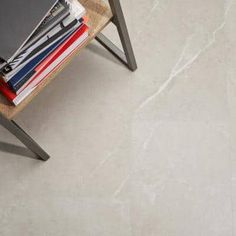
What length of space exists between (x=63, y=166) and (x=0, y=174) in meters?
0.19

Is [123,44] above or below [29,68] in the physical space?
below

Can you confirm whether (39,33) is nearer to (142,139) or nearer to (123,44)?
(123,44)

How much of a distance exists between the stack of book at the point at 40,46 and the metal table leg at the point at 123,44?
93 millimetres

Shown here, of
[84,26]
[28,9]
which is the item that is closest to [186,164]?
[84,26]

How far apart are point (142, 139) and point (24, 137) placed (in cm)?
36

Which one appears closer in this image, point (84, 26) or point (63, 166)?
point (84, 26)

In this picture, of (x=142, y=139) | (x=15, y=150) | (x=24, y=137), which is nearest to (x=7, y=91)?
(x=24, y=137)

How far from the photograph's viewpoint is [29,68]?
0.95 metres

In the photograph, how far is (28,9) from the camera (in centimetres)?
87

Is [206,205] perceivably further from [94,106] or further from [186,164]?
[94,106]

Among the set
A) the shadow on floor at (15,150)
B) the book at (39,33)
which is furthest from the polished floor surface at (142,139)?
the book at (39,33)

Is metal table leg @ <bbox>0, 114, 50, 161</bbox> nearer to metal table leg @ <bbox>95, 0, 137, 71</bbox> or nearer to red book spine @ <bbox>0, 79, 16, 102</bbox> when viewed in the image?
red book spine @ <bbox>0, 79, 16, 102</bbox>

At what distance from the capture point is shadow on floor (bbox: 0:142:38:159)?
4.24ft

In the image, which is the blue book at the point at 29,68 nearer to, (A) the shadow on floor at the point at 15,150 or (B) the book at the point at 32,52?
(B) the book at the point at 32,52
